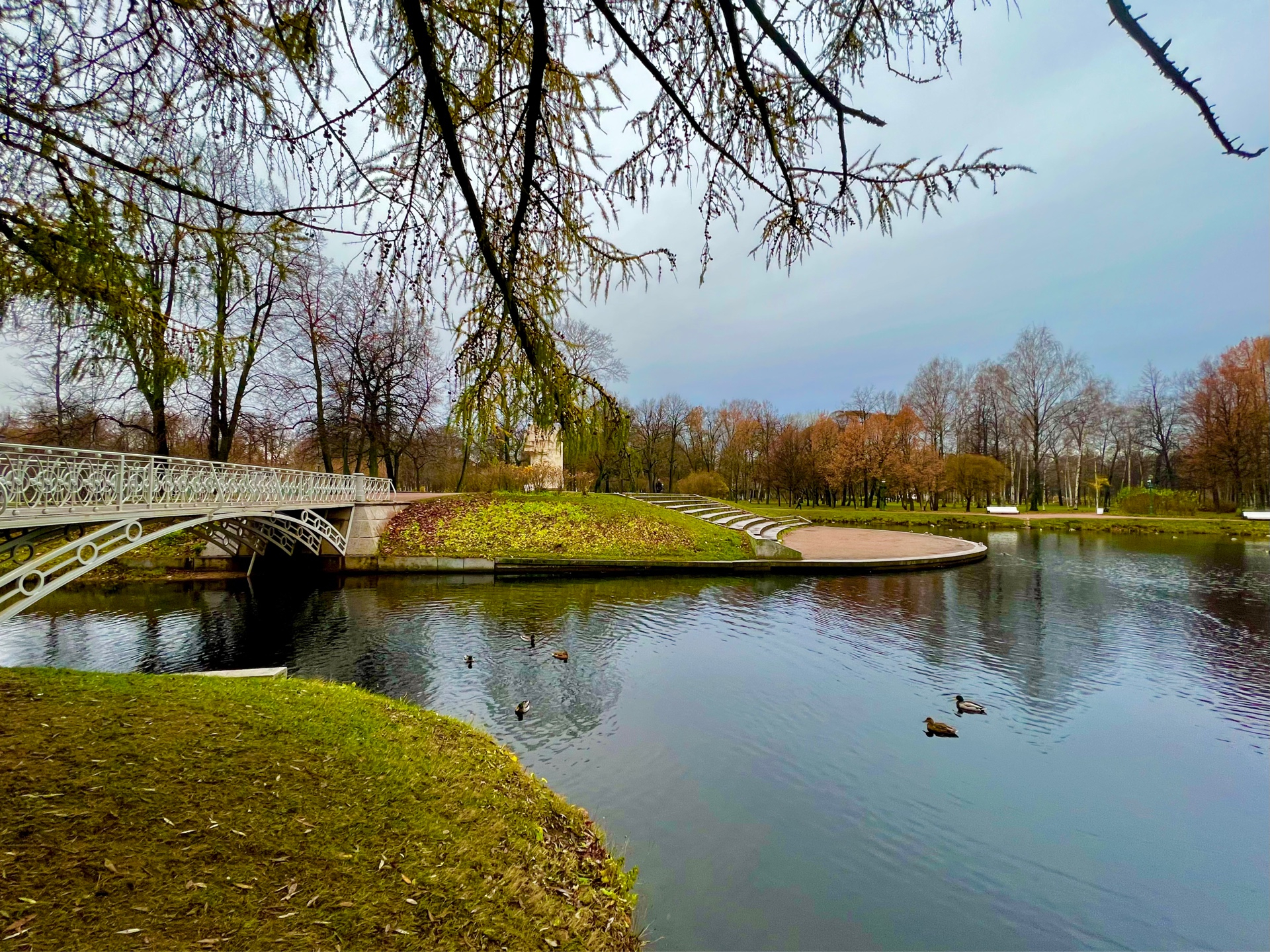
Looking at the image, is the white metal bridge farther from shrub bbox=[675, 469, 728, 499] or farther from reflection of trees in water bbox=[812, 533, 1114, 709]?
shrub bbox=[675, 469, 728, 499]

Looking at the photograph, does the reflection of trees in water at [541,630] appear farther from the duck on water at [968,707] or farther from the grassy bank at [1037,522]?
the grassy bank at [1037,522]

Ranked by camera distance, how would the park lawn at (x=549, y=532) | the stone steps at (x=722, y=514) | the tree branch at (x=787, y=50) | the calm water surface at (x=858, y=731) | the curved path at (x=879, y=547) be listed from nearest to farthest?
the tree branch at (x=787, y=50), the calm water surface at (x=858, y=731), the curved path at (x=879, y=547), the park lawn at (x=549, y=532), the stone steps at (x=722, y=514)

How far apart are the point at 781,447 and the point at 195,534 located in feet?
119

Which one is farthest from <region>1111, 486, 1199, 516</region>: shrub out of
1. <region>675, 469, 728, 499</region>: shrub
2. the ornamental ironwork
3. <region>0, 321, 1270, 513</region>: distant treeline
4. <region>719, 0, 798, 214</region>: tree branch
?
the ornamental ironwork

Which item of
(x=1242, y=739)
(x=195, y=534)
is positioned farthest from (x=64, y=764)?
(x=195, y=534)

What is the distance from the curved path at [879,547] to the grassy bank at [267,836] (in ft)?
45.4

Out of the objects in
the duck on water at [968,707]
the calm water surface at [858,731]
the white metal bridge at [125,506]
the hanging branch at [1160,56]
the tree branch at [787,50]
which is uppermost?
the tree branch at [787,50]

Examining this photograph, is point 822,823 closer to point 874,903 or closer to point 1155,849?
point 874,903

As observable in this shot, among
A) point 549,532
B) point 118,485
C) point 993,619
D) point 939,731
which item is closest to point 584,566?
point 549,532

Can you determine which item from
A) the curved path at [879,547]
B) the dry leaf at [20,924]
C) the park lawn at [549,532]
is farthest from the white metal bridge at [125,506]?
the curved path at [879,547]

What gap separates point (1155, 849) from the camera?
13.3 feet

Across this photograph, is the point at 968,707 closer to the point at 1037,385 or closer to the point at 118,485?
the point at 118,485

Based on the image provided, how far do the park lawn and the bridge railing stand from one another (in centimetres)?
421

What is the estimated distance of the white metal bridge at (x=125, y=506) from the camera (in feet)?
20.0
